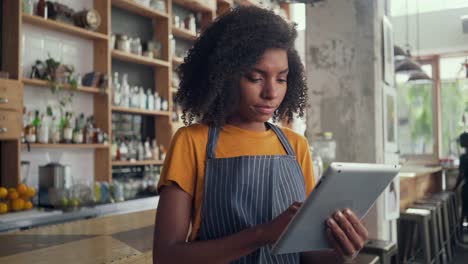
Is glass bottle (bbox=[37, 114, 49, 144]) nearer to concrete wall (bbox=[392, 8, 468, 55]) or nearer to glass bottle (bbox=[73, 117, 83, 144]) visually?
glass bottle (bbox=[73, 117, 83, 144])

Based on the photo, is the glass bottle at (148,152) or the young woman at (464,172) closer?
the glass bottle at (148,152)

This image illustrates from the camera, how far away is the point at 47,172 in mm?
3480

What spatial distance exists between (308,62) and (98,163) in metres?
2.06

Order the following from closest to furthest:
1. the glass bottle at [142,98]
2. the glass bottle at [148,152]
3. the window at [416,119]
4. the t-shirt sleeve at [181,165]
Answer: the t-shirt sleeve at [181,165] → the glass bottle at [142,98] → the glass bottle at [148,152] → the window at [416,119]

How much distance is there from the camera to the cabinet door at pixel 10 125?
3147 millimetres

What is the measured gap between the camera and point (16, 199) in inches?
124

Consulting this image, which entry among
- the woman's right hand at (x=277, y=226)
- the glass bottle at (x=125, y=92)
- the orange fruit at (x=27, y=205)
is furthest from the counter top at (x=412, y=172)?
the woman's right hand at (x=277, y=226)

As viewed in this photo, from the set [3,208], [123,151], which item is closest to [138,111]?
[123,151]

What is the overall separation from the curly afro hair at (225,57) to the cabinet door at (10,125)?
252 cm

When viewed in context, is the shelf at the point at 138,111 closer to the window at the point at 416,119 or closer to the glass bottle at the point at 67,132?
the glass bottle at the point at 67,132

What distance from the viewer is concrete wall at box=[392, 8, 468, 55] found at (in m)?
8.16

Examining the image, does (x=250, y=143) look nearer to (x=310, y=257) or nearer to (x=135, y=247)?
(x=310, y=257)

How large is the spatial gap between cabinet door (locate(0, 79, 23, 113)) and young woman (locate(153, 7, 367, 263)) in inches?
99.4

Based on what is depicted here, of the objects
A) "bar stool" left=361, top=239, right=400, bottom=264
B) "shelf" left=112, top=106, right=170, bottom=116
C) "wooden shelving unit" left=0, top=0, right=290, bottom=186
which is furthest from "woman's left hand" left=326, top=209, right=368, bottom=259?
"shelf" left=112, top=106, right=170, bottom=116
